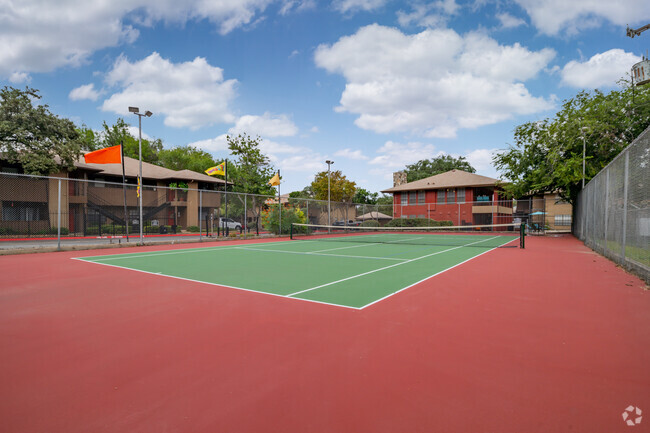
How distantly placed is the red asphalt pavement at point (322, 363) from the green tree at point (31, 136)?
1069 inches

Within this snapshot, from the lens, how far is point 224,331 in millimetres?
4391

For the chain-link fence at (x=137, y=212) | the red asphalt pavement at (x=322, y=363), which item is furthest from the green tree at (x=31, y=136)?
the red asphalt pavement at (x=322, y=363)

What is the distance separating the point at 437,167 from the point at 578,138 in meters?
54.0

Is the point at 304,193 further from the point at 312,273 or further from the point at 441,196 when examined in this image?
the point at 312,273

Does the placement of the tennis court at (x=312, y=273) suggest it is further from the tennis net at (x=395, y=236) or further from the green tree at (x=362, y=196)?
the green tree at (x=362, y=196)

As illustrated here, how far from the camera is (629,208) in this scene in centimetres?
860

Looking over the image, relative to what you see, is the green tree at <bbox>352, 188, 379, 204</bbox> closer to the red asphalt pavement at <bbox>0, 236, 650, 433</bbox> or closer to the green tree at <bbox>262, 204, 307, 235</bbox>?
the green tree at <bbox>262, 204, 307, 235</bbox>

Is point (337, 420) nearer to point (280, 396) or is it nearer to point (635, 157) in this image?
point (280, 396)

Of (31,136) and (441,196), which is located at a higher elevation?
(31,136)

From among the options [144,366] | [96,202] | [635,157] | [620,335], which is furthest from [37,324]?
[96,202]

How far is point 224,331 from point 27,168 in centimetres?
3129

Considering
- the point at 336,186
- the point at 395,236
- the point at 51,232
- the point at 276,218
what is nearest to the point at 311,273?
the point at 276,218

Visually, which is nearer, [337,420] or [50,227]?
[337,420]

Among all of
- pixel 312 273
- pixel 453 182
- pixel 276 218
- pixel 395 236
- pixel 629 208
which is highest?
pixel 453 182
